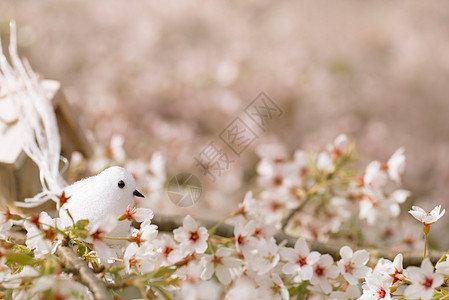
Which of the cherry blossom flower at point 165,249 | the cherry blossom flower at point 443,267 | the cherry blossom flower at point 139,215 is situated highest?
the cherry blossom flower at point 443,267

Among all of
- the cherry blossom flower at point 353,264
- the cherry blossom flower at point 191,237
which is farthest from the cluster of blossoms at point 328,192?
the cherry blossom flower at point 191,237

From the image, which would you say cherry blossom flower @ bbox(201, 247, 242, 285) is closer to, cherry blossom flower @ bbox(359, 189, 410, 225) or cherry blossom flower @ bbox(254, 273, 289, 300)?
cherry blossom flower @ bbox(254, 273, 289, 300)

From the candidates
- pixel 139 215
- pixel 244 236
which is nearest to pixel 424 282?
pixel 244 236

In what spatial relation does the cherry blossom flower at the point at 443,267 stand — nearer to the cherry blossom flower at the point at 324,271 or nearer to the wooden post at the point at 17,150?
the cherry blossom flower at the point at 324,271

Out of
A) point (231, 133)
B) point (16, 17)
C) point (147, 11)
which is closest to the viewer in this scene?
point (231, 133)

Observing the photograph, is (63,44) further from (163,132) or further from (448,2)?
(448,2)

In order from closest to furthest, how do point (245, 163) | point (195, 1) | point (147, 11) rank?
point (245, 163) < point (147, 11) < point (195, 1)

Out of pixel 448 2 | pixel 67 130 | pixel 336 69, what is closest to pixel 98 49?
pixel 336 69
